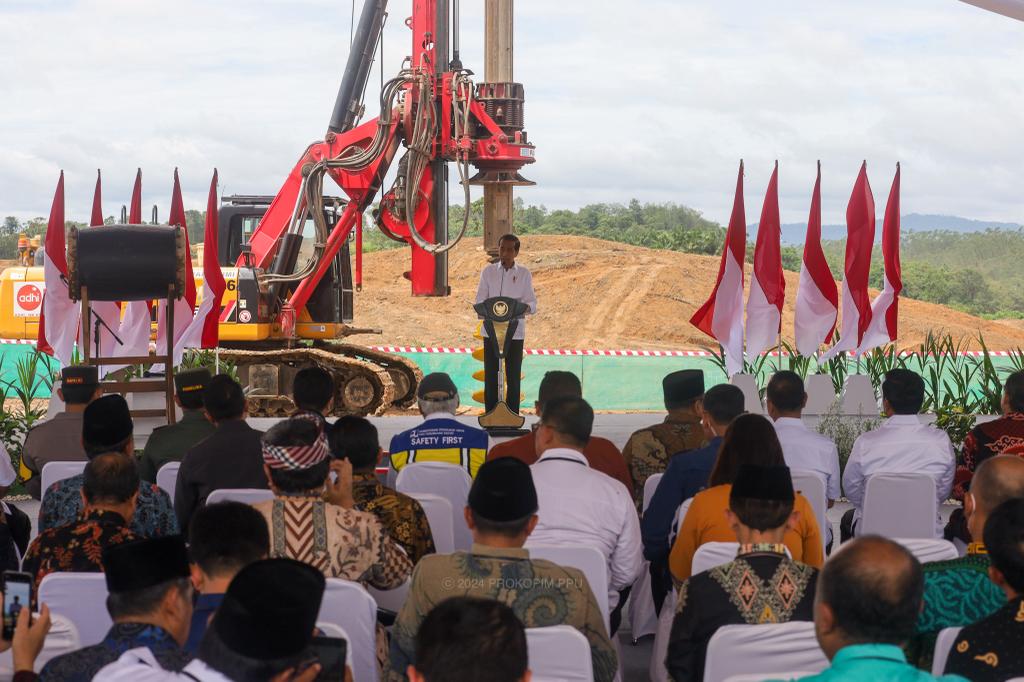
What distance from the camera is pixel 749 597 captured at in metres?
3.54

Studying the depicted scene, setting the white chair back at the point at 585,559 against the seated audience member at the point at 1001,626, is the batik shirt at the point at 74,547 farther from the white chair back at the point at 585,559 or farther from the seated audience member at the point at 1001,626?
the seated audience member at the point at 1001,626

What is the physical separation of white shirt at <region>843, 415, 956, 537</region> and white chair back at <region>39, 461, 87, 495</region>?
3.40 metres

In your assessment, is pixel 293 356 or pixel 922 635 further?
pixel 293 356

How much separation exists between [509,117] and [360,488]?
434 inches

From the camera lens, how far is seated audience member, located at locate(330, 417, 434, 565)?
14.6 feet

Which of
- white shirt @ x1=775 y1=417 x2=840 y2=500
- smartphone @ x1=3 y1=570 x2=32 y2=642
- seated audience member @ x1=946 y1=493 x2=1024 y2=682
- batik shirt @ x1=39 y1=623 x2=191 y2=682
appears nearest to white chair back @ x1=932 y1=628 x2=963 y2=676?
seated audience member @ x1=946 y1=493 x2=1024 y2=682

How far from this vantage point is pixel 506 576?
346cm

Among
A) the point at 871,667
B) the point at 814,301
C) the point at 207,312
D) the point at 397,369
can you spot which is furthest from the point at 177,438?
the point at 397,369

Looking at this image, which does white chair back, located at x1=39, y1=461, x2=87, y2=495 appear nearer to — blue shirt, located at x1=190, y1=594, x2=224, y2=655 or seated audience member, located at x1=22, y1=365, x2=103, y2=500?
seated audience member, located at x1=22, y1=365, x2=103, y2=500

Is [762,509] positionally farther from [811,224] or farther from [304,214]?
[304,214]

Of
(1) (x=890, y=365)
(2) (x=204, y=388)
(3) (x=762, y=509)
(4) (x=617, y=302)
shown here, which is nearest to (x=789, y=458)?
(3) (x=762, y=509)

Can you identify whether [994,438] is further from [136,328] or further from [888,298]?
[136,328]

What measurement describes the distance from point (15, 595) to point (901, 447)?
408cm

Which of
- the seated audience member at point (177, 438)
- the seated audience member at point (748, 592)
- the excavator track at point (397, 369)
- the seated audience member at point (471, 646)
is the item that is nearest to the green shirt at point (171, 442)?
the seated audience member at point (177, 438)
